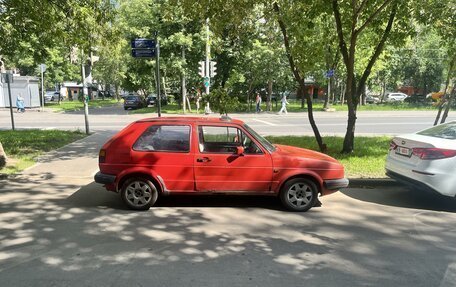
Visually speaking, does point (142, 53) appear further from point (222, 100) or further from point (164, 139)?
point (164, 139)

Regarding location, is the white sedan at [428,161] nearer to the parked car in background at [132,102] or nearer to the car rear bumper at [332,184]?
the car rear bumper at [332,184]

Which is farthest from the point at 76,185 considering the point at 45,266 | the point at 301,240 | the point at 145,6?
the point at 145,6

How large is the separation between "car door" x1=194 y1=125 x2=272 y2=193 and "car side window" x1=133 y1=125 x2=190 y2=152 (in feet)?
0.75

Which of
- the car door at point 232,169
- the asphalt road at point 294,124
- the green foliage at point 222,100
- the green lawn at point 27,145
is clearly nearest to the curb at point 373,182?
the car door at point 232,169

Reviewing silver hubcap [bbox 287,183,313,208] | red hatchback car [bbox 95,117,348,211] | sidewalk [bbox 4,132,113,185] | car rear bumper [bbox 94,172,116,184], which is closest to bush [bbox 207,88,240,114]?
sidewalk [bbox 4,132,113,185]

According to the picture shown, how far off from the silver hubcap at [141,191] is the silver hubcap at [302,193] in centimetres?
222

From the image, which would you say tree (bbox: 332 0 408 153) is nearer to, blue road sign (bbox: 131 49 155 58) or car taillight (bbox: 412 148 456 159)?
car taillight (bbox: 412 148 456 159)

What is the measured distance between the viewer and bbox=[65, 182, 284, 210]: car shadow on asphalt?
266 inches

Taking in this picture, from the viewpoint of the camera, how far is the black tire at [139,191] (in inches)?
252

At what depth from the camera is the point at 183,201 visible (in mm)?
6965

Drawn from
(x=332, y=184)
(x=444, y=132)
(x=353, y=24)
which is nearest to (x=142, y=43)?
(x=353, y=24)

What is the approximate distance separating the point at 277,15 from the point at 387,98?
56.8m

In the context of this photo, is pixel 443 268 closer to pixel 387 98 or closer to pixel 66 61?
pixel 66 61

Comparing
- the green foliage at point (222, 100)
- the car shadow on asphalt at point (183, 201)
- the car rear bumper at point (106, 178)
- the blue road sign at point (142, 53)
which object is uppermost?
the blue road sign at point (142, 53)
